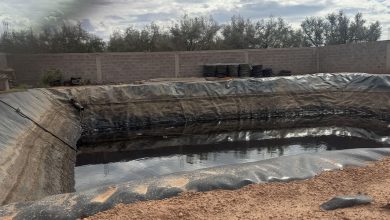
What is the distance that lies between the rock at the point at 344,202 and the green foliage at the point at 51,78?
55.1 feet

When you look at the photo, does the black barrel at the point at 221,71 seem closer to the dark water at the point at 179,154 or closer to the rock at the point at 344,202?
the dark water at the point at 179,154

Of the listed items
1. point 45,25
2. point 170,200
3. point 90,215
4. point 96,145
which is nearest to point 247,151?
point 96,145

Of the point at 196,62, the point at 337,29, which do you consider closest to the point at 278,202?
the point at 196,62

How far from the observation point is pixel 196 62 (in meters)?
21.3

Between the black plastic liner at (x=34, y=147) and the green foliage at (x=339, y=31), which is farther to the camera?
the green foliage at (x=339, y=31)

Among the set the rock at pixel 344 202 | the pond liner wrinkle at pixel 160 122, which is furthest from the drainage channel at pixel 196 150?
the rock at pixel 344 202

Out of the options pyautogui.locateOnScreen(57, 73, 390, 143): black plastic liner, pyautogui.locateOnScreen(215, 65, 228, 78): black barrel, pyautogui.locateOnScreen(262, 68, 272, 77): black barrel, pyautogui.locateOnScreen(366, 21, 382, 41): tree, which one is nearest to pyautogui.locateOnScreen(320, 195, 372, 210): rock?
pyautogui.locateOnScreen(57, 73, 390, 143): black plastic liner

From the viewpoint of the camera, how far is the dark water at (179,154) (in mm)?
7682

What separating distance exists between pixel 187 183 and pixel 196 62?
1722 centimetres

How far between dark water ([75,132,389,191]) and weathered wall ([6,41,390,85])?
33.0 feet

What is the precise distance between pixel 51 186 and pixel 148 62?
1493 centimetres

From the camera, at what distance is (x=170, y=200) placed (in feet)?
13.5

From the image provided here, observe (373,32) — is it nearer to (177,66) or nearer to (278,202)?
(177,66)

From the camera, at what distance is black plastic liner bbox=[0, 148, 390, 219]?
3826 millimetres
